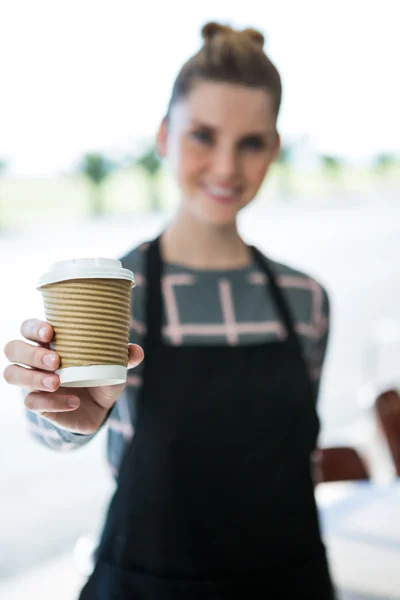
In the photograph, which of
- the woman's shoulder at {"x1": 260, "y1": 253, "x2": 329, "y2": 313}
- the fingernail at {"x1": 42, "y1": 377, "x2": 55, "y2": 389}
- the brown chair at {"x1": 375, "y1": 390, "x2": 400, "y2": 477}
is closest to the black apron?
the woman's shoulder at {"x1": 260, "y1": 253, "x2": 329, "y2": 313}

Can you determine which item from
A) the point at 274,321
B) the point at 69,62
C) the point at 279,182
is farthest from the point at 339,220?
the point at 274,321

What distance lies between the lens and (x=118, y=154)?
275cm

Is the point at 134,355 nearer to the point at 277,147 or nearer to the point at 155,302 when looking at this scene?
the point at 155,302

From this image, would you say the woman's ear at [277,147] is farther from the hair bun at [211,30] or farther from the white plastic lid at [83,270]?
the white plastic lid at [83,270]

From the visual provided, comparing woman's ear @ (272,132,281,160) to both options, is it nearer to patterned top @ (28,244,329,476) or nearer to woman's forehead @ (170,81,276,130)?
woman's forehead @ (170,81,276,130)

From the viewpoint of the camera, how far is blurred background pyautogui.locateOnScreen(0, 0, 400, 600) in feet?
7.36

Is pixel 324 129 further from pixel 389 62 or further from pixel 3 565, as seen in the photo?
pixel 3 565

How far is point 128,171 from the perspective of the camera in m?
2.85

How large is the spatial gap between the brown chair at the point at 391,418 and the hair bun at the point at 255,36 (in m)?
1.18

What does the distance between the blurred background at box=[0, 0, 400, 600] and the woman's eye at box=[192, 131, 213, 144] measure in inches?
8.5

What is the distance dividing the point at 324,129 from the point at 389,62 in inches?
26.6

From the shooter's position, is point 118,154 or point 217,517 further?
point 118,154

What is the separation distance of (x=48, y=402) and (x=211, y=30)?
810 mm

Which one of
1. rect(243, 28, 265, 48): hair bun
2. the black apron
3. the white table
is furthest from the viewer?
the white table
